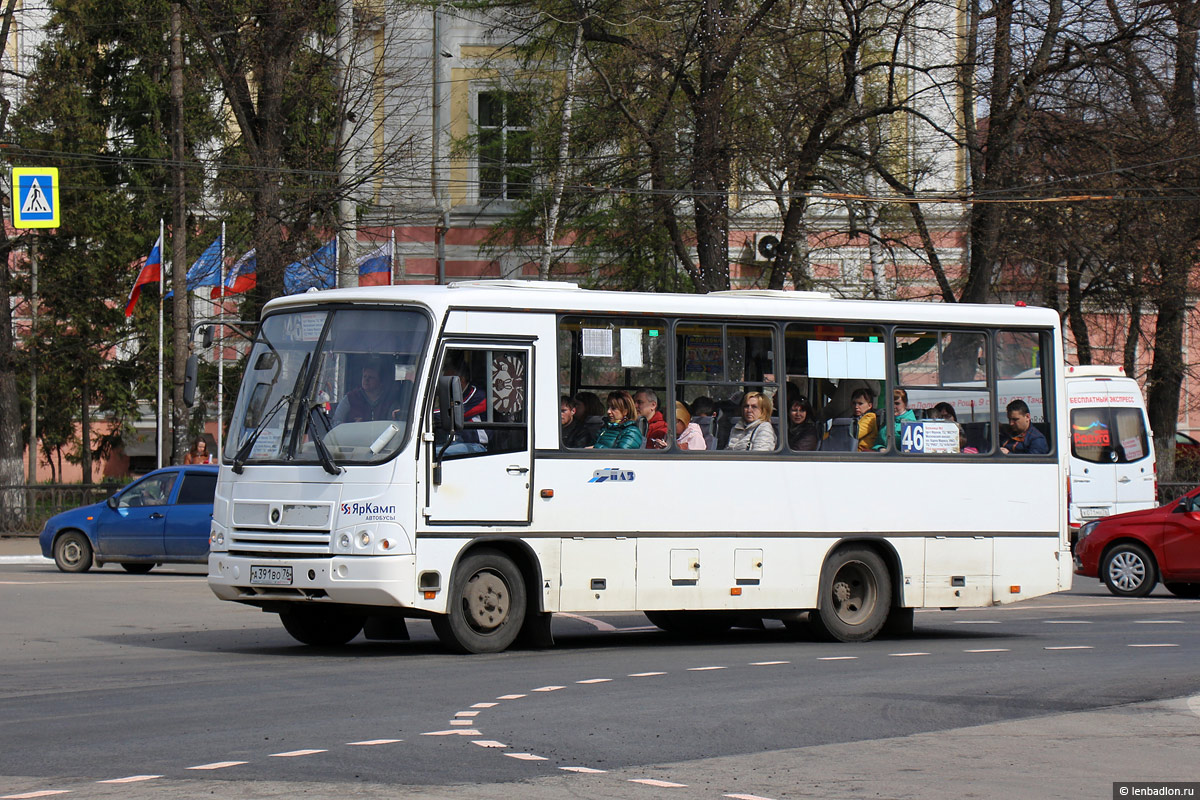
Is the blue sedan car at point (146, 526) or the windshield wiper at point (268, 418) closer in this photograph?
the windshield wiper at point (268, 418)

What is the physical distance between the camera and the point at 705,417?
48.3 feet

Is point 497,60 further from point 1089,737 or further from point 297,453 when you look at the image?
point 1089,737

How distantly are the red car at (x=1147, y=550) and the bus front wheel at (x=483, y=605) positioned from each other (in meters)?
11.0

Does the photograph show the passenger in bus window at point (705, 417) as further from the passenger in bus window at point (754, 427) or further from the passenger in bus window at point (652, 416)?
the passenger in bus window at point (652, 416)

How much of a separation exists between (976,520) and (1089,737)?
6462mm

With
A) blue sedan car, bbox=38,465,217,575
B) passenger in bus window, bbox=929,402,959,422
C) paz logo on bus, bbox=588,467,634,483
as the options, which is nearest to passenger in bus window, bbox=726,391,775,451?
paz logo on bus, bbox=588,467,634,483

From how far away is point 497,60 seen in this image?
3700 cm

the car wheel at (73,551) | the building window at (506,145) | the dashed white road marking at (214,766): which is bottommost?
the dashed white road marking at (214,766)

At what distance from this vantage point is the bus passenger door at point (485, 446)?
43.4 ft

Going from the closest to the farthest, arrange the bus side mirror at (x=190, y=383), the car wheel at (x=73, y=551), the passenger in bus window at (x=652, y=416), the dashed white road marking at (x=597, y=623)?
1. the bus side mirror at (x=190, y=383)
2. the passenger in bus window at (x=652, y=416)
3. the dashed white road marking at (x=597, y=623)
4. the car wheel at (x=73, y=551)

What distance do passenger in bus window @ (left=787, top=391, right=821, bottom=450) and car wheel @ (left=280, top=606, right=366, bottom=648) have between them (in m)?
4.16

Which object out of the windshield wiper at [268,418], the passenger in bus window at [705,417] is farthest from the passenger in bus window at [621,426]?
the windshield wiper at [268,418]

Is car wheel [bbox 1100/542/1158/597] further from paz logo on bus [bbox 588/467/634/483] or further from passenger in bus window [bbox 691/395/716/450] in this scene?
paz logo on bus [bbox 588/467/634/483]

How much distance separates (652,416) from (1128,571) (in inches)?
398
